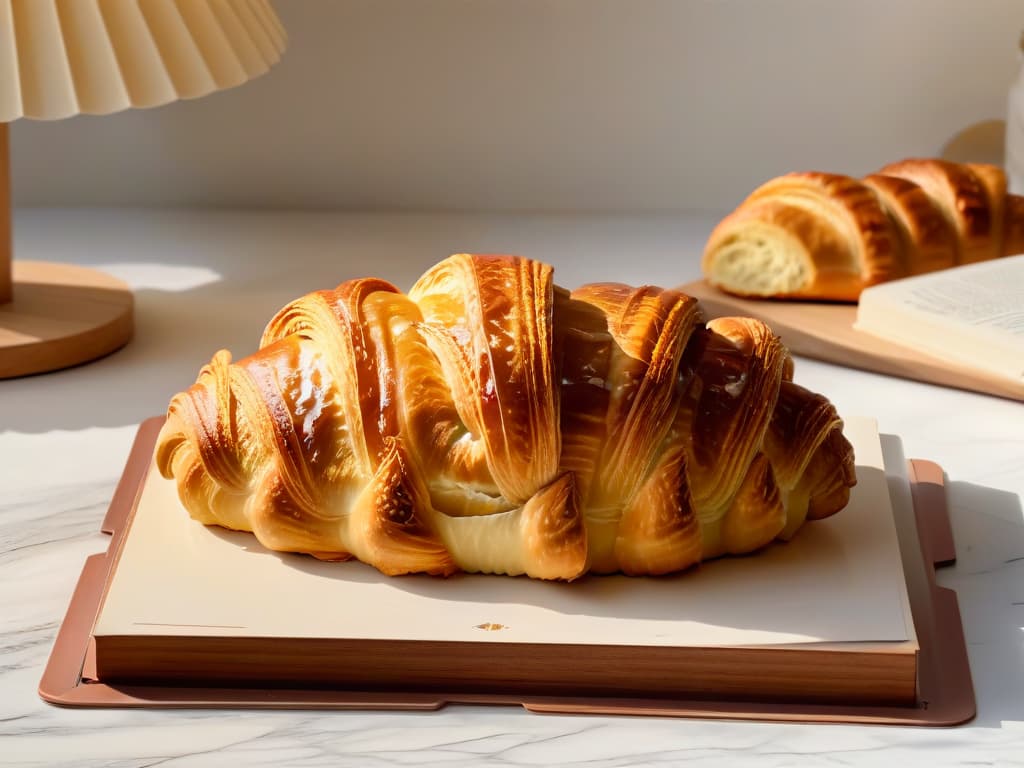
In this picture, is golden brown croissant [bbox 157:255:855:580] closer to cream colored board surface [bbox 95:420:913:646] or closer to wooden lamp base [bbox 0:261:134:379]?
cream colored board surface [bbox 95:420:913:646]

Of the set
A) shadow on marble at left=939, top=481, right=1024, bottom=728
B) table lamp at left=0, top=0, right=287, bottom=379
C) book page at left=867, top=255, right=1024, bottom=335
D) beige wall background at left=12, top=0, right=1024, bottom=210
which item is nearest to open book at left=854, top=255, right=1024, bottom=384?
book page at left=867, top=255, right=1024, bottom=335

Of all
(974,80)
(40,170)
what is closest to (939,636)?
(974,80)

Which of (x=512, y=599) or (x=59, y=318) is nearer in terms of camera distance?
(x=512, y=599)

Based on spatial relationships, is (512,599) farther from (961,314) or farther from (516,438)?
(961,314)

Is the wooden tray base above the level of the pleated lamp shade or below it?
below

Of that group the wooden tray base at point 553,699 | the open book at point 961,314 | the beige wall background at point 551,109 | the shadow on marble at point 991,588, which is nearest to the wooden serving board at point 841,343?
the open book at point 961,314

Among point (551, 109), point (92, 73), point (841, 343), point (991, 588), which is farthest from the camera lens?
point (551, 109)

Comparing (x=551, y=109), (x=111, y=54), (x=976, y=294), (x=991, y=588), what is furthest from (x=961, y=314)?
(x=111, y=54)
